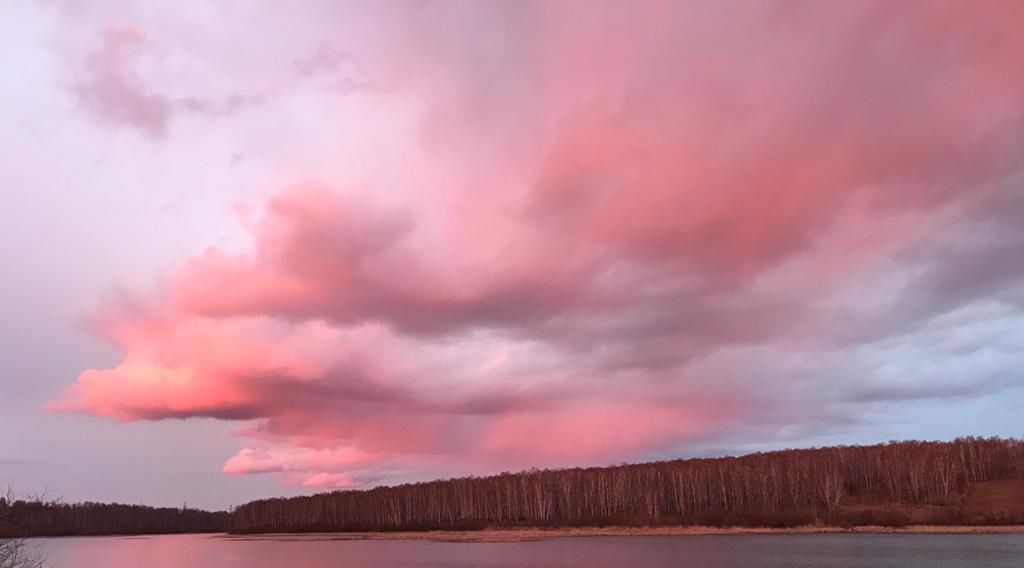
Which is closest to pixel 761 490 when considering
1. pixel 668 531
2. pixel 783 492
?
pixel 783 492

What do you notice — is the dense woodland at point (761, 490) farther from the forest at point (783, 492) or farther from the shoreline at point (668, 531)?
the shoreline at point (668, 531)

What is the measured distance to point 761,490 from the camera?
16412cm

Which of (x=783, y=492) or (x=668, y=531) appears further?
(x=783, y=492)

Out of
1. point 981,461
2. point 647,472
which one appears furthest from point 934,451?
point 647,472

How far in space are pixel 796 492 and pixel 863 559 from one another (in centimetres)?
9985

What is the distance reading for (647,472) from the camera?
18512 cm

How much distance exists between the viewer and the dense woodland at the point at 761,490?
5901 inches

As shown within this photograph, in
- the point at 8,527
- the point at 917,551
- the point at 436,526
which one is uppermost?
the point at 8,527

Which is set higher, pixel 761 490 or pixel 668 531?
pixel 761 490

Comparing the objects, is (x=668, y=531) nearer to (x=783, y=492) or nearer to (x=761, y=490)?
(x=761, y=490)

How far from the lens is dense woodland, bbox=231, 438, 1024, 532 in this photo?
150 m

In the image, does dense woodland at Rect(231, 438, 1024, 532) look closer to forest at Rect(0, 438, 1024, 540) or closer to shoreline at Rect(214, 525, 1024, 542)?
forest at Rect(0, 438, 1024, 540)

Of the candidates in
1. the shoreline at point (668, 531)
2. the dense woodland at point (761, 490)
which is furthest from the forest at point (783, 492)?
the shoreline at point (668, 531)

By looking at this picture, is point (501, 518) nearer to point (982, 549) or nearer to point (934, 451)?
point (934, 451)
